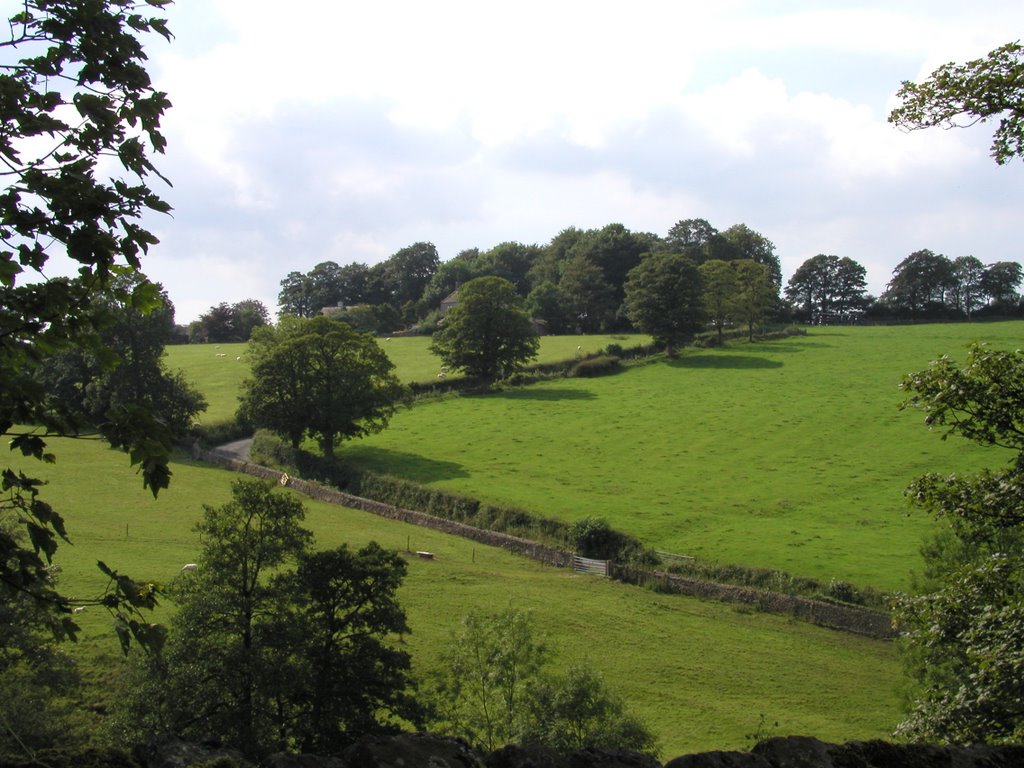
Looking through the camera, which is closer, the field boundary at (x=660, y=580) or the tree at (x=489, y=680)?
the tree at (x=489, y=680)

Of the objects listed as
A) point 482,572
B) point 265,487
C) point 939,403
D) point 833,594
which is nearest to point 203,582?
point 265,487

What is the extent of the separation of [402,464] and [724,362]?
45340mm

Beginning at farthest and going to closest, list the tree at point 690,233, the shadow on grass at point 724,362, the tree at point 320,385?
the tree at point 690,233
the shadow on grass at point 724,362
the tree at point 320,385

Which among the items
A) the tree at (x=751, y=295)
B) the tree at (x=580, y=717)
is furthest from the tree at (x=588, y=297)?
the tree at (x=580, y=717)

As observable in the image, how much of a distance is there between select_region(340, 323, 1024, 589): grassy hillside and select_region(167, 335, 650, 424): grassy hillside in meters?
10.1

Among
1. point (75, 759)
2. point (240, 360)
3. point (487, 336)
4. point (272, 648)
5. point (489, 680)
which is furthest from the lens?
point (487, 336)

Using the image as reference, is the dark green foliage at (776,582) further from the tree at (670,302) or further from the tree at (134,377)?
the tree at (670,302)

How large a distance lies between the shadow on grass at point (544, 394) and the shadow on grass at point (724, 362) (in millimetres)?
14678

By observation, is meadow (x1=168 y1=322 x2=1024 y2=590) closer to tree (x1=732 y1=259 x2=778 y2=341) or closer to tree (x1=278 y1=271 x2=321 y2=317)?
tree (x1=732 y1=259 x2=778 y2=341)

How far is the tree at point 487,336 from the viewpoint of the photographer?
3506 inches

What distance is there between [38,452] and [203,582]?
58.2 feet

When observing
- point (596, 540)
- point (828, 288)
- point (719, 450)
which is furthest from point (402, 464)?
point (828, 288)

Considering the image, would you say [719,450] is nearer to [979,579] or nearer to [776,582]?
[776,582]

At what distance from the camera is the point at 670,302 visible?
9869 centimetres
